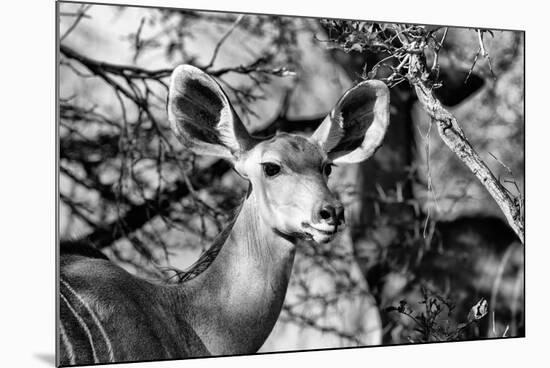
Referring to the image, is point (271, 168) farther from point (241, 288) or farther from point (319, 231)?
point (241, 288)

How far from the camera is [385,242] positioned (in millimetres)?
5293

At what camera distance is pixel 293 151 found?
188 inches

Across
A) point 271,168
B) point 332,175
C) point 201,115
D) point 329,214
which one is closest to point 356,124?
point 332,175

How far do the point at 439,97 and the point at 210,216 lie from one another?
59.9 inches

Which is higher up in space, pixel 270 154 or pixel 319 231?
pixel 270 154

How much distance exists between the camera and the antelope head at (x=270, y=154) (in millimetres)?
4574

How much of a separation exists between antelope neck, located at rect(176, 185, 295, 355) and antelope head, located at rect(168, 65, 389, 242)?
8 cm

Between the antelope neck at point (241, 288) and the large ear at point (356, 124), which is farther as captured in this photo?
the large ear at point (356, 124)

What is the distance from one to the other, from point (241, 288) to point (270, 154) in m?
0.64

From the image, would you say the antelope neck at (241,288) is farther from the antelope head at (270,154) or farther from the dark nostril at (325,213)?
the dark nostril at (325,213)

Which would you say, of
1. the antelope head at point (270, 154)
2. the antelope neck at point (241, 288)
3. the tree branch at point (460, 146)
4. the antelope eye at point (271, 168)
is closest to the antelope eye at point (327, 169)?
the antelope head at point (270, 154)
